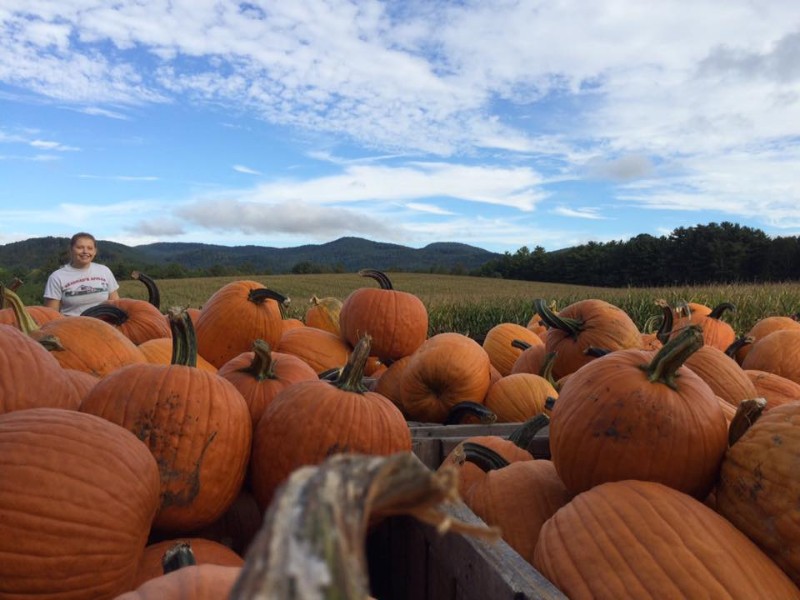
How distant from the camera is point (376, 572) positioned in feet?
6.35

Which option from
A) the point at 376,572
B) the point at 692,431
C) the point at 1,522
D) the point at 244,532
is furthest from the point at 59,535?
the point at 692,431

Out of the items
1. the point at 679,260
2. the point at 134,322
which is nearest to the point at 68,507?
the point at 134,322

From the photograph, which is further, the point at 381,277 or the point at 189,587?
the point at 381,277

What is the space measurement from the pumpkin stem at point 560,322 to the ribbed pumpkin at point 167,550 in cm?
248

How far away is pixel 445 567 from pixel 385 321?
244 centimetres

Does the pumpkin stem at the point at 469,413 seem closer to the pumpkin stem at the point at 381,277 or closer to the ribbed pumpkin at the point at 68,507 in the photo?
the pumpkin stem at the point at 381,277

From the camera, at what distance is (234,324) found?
3.60 m

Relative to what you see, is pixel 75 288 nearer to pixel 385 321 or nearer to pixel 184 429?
pixel 385 321

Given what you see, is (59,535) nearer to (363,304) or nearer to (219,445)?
(219,445)

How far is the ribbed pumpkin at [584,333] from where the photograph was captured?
359cm

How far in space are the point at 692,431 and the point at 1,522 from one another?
5.34ft

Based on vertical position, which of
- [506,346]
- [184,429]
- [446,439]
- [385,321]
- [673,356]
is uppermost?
[673,356]

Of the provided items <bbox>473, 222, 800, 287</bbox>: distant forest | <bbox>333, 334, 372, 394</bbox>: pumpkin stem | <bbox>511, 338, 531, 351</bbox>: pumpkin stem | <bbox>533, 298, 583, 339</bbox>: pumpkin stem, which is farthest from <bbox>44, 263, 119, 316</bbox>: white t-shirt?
<bbox>473, 222, 800, 287</bbox>: distant forest

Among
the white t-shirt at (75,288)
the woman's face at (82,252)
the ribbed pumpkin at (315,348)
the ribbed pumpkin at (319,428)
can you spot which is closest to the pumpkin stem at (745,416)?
the ribbed pumpkin at (319,428)
